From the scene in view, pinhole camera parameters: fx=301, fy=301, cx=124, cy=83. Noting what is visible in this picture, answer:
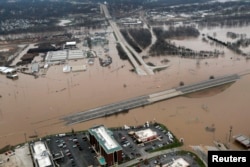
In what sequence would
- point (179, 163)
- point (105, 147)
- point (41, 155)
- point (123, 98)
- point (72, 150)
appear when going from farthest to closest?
point (123, 98)
point (72, 150)
point (41, 155)
point (105, 147)
point (179, 163)

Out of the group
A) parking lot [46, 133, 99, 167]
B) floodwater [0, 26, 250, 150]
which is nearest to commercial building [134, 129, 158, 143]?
floodwater [0, 26, 250, 150]

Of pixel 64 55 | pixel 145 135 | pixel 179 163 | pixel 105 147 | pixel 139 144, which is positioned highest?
pixel 64 55

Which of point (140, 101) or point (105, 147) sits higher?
point (105, 147)

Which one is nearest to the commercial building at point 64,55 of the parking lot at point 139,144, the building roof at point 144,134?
the parking lot at point 139,144

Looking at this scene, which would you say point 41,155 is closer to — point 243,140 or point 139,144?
point 139,144

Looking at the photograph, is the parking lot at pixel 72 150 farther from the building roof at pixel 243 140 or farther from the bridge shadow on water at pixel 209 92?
the bridge shadow on water at pixel 209 92

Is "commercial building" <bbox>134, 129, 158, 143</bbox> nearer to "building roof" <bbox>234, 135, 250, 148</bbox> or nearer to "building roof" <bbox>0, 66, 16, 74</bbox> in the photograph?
"building roof" <bbox>234, 135, 250, 148</bbox>

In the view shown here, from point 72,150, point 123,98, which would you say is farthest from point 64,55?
point 72,150
